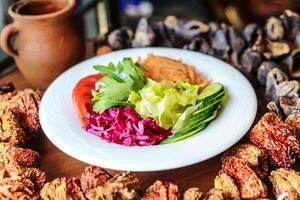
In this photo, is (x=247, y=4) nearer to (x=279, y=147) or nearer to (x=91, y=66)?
(x=91, y=66)

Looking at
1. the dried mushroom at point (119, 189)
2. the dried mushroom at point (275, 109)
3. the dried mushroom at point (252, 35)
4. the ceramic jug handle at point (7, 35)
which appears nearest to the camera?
the dried mushroom at point (119, 189)

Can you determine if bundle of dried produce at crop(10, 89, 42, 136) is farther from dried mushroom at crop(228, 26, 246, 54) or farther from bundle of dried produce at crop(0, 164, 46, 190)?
dried mushroom at crop(228, 26, 246, 54)

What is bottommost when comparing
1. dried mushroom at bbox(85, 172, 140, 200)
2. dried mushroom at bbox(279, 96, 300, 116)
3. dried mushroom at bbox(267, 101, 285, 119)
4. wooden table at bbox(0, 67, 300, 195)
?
wooden table at bbox(0, 67, 300, 195)

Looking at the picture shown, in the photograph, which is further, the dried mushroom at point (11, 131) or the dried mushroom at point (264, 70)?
the dried mushroom at point (264, 70)

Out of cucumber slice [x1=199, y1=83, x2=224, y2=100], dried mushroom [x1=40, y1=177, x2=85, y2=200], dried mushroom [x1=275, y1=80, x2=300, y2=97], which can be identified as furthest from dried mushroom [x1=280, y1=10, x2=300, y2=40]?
dried mushroom [x1=40, y1=177, x2=85, y2=200]

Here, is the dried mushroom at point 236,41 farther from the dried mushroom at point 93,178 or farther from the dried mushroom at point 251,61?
the dried mushroom at point 93,178

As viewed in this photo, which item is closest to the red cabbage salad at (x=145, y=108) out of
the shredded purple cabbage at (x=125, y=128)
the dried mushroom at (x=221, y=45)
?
the shredded purple cabbage at (x=125, y=128)
